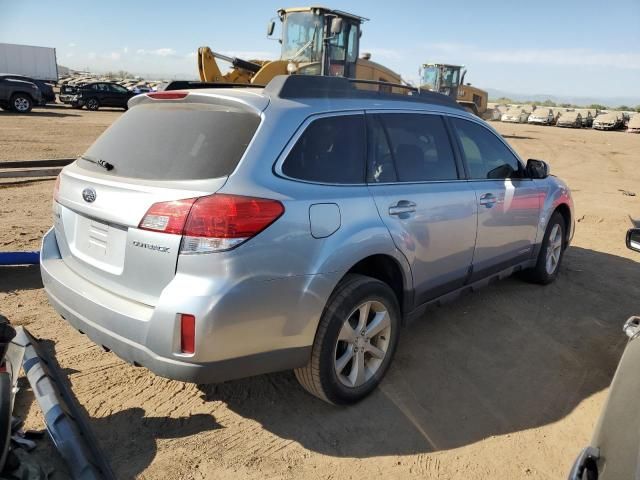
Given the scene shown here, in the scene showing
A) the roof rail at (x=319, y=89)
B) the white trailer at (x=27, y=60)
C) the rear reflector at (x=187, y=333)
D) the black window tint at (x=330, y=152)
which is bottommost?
the rear reflector at (x=187, y=333)

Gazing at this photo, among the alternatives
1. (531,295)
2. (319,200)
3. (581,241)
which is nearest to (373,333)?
(319,200)

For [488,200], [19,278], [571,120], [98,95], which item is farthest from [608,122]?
[19,278]

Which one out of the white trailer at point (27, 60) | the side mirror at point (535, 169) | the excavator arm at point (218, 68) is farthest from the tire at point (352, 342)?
the white trailer at point (27, 60)

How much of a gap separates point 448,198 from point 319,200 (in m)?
1.32

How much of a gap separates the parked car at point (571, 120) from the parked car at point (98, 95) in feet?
103

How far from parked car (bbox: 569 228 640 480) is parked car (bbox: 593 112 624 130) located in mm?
41623

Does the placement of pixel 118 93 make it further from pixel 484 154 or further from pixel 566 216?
pixel 484 154

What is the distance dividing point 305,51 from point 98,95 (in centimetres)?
1594

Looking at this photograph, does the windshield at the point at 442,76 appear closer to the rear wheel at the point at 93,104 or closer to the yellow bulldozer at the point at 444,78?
the yellow bulldozer at the point at 444,78

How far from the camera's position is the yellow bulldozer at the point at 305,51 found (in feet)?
47.6

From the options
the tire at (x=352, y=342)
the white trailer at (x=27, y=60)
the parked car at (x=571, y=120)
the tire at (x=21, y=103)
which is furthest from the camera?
the white trailer at (x=27, y=60)

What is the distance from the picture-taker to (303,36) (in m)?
15.0

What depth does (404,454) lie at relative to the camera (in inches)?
110

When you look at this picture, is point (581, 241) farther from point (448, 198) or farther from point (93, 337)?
point (93, 337)
